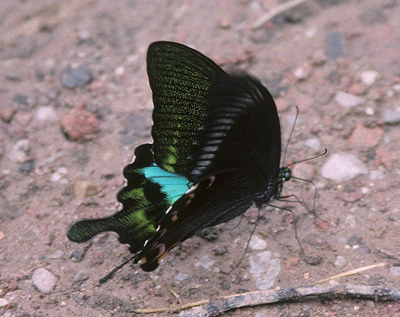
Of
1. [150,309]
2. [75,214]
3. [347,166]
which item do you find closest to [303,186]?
[347,166]

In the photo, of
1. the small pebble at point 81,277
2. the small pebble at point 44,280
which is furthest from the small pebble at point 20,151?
the small pebble at point 81,277

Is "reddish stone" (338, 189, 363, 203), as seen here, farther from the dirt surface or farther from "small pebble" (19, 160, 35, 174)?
"small pebble" (19, 160, 35, 174)

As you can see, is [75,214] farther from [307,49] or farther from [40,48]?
[307,49]

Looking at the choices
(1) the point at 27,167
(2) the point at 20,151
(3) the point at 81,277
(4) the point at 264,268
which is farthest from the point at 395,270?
(2) the point at 20,151

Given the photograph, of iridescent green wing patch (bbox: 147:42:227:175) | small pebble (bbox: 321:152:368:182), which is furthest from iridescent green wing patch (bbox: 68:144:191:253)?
small pebble (bbox: 321:152:368:182)

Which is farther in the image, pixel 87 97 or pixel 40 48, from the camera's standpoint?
pixel 40 48
